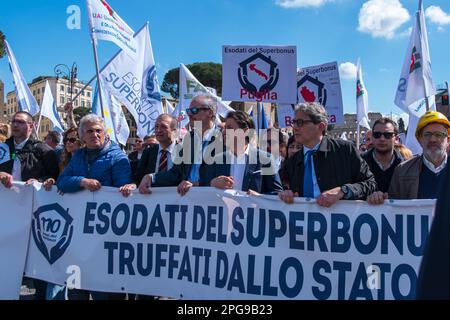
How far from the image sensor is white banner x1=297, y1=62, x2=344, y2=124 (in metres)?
7.51

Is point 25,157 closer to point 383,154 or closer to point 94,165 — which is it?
point 94,165

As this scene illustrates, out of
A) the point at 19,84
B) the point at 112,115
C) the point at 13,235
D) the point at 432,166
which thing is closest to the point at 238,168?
the point at 432,166

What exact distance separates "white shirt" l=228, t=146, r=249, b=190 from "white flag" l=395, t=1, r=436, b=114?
4.20m

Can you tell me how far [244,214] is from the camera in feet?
11.5

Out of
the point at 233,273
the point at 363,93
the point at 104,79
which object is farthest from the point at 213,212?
the point at 363,93

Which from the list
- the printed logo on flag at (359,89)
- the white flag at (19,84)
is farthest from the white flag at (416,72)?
the white flag at (19,84)

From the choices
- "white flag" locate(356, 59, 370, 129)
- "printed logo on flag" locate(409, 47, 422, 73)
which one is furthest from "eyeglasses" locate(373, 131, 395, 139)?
"white flag" locate(356, 59, 370, 129)

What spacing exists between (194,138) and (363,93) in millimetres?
8971

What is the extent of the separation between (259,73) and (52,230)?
268 cm

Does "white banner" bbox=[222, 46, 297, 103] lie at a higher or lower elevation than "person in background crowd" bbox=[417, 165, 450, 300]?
higher

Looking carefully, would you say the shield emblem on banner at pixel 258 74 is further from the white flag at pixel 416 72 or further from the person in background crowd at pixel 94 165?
the white flag at pixel 416 72

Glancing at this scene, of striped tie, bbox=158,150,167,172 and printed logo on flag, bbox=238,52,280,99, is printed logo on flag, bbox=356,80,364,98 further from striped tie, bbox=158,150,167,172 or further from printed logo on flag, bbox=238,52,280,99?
striped tie, bbox=158,150,167,172

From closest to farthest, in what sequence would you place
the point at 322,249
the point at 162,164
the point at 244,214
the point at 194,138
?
the point at 322,249, the point at 244,214, the point at 194,138, the point at 162,164
